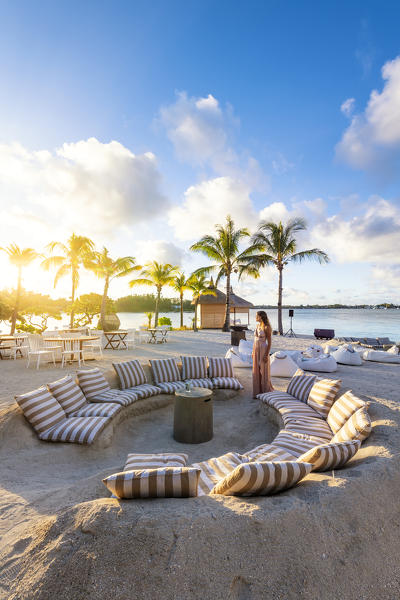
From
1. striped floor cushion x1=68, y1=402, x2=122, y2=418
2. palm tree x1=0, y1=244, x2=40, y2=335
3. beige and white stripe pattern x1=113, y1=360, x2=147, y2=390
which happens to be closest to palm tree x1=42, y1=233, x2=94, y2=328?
palm tree x1=0, y1=244, x2=40, y2=335

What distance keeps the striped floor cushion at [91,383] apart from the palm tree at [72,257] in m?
11.9

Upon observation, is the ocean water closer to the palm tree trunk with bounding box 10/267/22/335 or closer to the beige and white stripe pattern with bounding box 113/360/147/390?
the palm tree trunk with bounding box 10/267/22/335

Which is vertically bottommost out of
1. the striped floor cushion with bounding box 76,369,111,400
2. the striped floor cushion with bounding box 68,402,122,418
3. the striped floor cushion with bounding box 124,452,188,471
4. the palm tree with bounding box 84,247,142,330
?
the striped floor cushion with bounding box 68,402,122,418

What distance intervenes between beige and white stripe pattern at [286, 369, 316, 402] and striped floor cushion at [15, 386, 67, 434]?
3.91 m

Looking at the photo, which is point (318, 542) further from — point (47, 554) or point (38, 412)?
point (38, 412)

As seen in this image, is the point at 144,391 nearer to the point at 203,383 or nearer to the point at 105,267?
the point at 203,383

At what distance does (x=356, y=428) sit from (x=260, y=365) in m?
2.92

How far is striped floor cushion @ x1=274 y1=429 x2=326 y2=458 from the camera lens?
3.33 meters

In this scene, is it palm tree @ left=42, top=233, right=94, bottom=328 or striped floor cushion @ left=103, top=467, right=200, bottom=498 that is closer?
striped floor cushion @ left=103, top=467, right=200, bottom=498

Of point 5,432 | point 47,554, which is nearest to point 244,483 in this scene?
point 47,554

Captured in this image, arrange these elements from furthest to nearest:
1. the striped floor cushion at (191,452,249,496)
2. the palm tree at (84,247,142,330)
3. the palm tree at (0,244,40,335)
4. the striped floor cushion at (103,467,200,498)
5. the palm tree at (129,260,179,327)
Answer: the palm tree at (129,260,179,327)
the palm tree at (84,247,142,330)
the palm tree at (0,244,40,335)
the striped floor cushion at (191,452,249,496)
the striped floor cushion at (103,467,200,498)

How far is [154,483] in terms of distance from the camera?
197 cm

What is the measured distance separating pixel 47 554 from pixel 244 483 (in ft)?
4.14

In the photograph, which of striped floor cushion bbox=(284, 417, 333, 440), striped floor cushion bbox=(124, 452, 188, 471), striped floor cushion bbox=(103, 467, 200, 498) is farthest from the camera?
striped floor cushion bbox=(284, 417, 333, 440)
